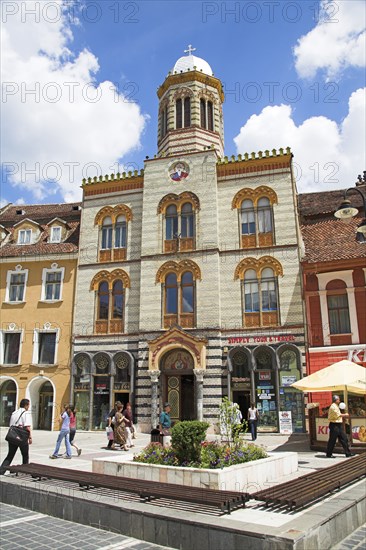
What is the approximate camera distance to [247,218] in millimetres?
26922

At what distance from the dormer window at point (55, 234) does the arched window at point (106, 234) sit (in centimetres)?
340

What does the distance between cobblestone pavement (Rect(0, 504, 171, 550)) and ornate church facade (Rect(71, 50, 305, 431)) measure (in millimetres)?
16651

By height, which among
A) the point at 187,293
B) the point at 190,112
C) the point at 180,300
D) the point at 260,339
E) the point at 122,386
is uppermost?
the point at 190,112

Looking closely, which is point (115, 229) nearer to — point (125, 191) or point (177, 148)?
point (125, 191)

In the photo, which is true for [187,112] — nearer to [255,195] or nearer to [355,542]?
[255,195]

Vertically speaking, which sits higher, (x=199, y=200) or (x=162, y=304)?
(x=199, y=200)

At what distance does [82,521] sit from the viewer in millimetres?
7672

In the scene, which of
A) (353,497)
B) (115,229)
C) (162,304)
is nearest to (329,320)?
(162,304)

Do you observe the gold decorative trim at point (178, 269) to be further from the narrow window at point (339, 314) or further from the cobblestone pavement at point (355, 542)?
the cobblestone pavement at point (355, 542)

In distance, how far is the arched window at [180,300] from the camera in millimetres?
26000

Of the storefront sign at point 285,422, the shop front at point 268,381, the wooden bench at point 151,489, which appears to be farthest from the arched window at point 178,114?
the wooden bench at point 151,489

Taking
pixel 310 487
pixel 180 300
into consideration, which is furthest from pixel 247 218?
pixel 310 487

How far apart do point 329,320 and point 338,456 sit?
1020 centimetres

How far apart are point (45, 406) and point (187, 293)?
1120 centimetres
